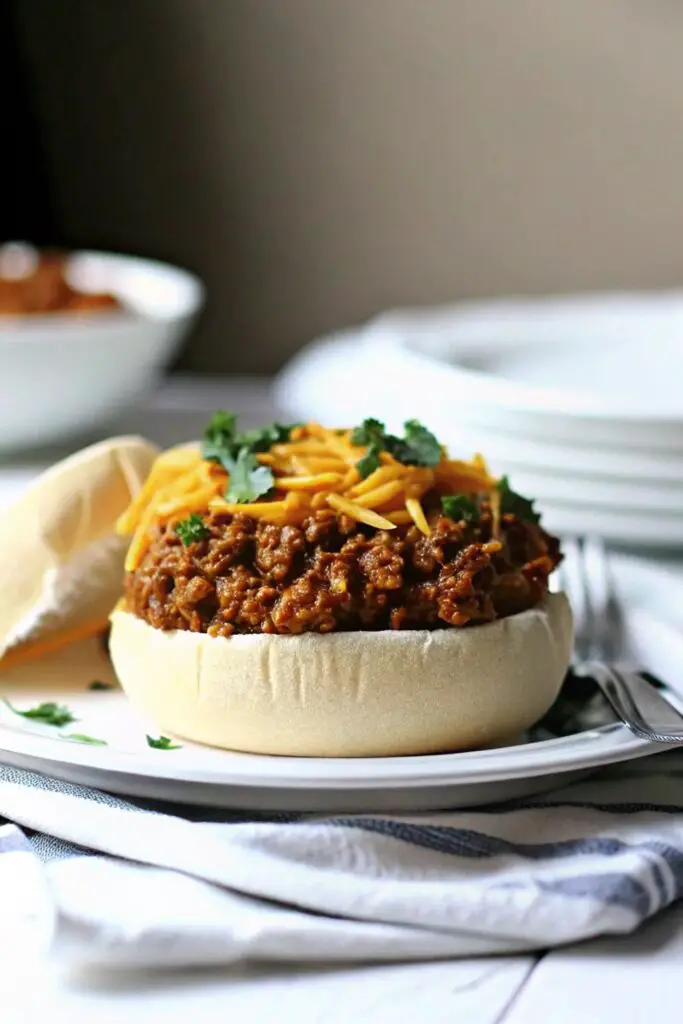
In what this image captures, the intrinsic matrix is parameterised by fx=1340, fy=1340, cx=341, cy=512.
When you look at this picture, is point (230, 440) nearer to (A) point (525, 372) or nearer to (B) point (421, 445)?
(B) point (421, 445)

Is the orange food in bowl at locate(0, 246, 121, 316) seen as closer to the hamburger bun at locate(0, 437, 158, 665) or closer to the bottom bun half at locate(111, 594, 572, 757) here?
the hamburger bun at locate(0, 437, 158, 665)

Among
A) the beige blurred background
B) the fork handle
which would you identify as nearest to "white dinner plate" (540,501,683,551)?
the fork handle

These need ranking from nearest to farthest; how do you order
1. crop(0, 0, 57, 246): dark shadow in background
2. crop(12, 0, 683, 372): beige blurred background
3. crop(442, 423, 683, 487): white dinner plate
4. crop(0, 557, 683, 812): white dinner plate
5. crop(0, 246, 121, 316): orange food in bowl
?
crop(0, 557, 683, 812): white dinner plate, crop(442, 423, 683, 487): white dinner plate, crop(0, 246, 121, 316): orange food in bowl, crop(12, 0, 683, 372): beige blurred background, crop(0, 0, 57, 246): dark shadow in background

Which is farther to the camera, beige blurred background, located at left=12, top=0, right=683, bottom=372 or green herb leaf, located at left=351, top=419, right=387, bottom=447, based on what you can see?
beige blurred background, located at left=12, top=0, right=683, bottom=372

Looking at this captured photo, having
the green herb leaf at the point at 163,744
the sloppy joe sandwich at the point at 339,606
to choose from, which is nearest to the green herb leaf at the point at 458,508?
the sloppy joe sandwich at the point at 339,606

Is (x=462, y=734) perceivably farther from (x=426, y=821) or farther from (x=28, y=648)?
(x=28, y=648)

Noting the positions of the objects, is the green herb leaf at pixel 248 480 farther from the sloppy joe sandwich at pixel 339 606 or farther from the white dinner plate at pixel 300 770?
the white dinner plate at pixel 300 770
